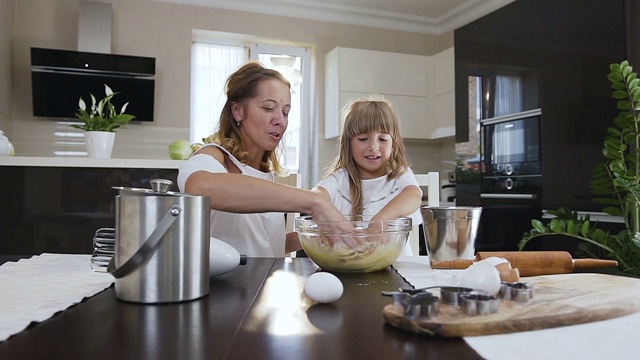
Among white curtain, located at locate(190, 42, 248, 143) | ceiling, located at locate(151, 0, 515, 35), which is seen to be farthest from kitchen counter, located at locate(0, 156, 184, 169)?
ceiling, located at locate(151, 0, 515, 35)

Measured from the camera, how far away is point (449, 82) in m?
4.09

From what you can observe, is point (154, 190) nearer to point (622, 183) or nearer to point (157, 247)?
point (157, 247)

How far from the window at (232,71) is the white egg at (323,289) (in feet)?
11.2

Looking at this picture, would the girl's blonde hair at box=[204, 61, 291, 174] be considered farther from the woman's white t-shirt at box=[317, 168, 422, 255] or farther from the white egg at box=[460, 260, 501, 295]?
the white egg at box=[460, 260, 501, 295]

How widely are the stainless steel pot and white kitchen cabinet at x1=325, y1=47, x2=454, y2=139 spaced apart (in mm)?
3459

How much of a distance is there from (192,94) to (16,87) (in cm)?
126

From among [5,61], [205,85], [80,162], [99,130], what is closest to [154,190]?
[80,162]

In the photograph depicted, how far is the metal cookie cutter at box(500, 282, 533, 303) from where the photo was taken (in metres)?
0.55

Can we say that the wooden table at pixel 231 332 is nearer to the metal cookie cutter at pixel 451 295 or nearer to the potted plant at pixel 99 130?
the metal cookie cutter at pixel 451 295

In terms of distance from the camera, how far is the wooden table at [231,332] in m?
0.43

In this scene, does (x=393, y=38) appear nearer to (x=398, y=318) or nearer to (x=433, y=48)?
(x=433, y=48)

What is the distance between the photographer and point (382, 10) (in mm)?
4340

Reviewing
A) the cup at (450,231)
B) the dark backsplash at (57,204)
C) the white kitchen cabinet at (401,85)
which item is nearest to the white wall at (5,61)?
the dark backsplash at (57,204)

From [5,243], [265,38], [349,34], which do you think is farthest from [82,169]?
[349,34]
